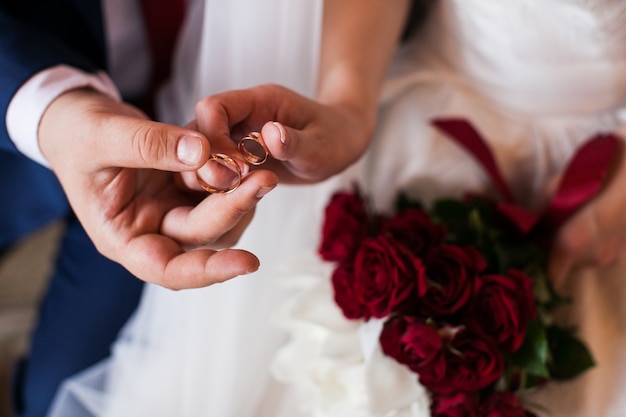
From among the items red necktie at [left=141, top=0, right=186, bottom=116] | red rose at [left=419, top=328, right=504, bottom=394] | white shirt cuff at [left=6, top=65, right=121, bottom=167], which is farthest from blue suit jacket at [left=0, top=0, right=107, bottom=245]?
red rose at [left=419, top=328, right=504, bottom=394]

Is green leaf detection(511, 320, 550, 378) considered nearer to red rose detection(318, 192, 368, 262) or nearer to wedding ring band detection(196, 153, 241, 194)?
red rose detection(318, 192, 368, 262)

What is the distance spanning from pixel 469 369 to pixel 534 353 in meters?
0.08

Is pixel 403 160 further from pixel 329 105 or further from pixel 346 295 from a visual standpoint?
pixel 346 295

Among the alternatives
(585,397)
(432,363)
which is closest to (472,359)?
(432,363)

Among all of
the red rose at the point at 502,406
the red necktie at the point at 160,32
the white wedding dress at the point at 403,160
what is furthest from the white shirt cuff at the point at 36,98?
the red rose at the point at 502,406

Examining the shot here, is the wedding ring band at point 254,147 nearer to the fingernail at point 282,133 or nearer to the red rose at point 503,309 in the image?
the fingernail at point 282,133

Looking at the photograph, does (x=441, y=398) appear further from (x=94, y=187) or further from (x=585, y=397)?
(x=94, y=187)

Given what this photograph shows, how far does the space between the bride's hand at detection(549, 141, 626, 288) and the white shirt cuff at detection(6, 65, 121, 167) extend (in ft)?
1.76

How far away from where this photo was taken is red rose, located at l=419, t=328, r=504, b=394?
464 millimetres

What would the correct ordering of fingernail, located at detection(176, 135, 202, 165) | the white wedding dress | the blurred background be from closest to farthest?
fingernail, located at detection(176, 135, 202, 165) < the white wedding dress < the blurred background

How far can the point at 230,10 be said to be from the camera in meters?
0.58

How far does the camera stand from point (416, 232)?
53 cm

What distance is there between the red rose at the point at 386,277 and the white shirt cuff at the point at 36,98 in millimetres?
329

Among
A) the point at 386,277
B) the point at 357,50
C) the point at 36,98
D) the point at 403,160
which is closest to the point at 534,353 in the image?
the point at 386,277
